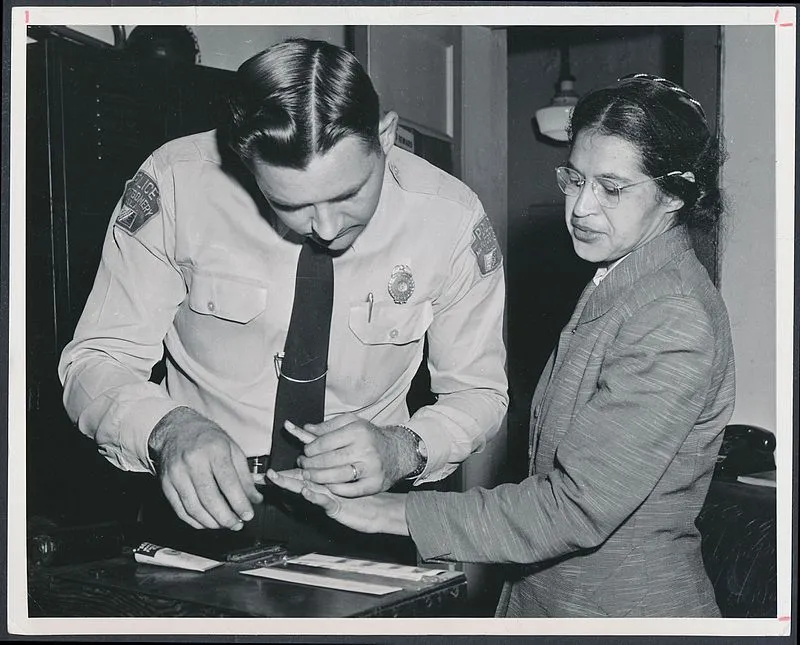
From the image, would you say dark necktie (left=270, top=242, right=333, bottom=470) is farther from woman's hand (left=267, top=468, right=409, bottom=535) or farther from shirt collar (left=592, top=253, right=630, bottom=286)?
shirt collar (left=592, top=253, right=630, bottom=286)

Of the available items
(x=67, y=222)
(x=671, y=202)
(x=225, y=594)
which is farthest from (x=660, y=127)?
(x=67, y=222)

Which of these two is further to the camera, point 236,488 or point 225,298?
point 225,298

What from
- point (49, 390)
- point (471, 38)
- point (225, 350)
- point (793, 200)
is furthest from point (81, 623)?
point (793, 200)

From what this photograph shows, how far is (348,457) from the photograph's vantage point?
1120 mm

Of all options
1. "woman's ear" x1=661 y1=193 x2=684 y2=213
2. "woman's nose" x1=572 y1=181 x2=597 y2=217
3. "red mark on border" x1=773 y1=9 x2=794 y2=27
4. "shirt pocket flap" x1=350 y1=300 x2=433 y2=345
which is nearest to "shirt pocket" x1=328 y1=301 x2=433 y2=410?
"shirt pocket flap" x1=350 y1=300 x2=433 y2=345

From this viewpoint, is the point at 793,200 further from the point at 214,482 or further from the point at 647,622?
the point at 214,482

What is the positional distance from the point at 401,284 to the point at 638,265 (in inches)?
17.0

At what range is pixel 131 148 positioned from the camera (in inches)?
54.6

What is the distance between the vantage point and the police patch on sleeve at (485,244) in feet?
4.47

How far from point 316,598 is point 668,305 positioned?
55 centimetres

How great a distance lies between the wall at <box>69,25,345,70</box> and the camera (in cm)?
125

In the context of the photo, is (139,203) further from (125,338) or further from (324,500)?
(324,500)

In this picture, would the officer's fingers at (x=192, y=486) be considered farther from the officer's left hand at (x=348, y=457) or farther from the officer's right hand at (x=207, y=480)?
the officer's left hand at (x=348, y=457)

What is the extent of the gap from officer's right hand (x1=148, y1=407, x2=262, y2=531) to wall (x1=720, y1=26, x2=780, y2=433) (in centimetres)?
74
